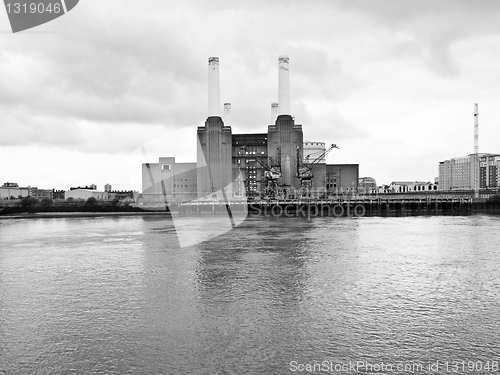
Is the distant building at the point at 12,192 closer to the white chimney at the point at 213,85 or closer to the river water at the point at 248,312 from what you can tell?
the white chimney at the point at 213,85

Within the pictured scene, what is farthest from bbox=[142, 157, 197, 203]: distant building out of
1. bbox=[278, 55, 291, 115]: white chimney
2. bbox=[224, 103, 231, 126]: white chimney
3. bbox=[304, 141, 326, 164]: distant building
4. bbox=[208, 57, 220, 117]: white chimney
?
bbox=[304, 141, 326, 164]: distant building

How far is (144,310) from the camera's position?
15930 millimetres

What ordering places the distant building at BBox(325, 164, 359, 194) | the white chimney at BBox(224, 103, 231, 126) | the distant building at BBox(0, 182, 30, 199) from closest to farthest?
the distant building at BBox(325, 164, 359, 194), the white chimney at BBox(224, 103, 231, 126), the distant building at BBox(0, 182, 30, 199)

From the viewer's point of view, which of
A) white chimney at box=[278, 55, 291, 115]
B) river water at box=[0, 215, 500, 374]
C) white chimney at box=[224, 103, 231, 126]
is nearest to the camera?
river water at box=[0, 215, 500, 374]

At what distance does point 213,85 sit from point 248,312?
3670 inches

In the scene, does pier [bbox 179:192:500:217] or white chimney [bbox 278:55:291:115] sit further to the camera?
white chimney [bbox 278:55:291:115]

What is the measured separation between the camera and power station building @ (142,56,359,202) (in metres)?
104

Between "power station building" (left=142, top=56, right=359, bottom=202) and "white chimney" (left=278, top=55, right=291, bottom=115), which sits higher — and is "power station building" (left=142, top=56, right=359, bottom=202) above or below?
below

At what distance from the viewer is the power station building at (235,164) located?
10356 cm

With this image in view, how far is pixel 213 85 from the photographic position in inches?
4045

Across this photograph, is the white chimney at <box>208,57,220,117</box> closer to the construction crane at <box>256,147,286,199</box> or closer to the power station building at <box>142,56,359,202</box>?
the power station building at <box>142,56,359,202</box>

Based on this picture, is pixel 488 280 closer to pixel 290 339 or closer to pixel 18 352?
pixel 290 339

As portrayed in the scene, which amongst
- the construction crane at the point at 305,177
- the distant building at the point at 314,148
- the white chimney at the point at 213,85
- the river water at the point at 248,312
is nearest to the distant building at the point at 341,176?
the construction crane at the point at 305,177

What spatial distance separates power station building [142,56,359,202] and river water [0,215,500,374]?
251ft
